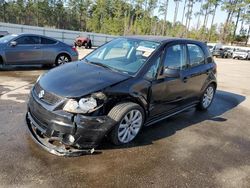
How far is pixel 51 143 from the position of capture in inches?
145

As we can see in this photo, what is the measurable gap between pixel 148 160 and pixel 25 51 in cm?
736

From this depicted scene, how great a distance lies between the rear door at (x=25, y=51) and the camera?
909cm

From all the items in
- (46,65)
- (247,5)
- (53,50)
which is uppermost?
(247,5)

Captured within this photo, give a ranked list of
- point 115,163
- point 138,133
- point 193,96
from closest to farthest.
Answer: point 115,163 → point 138,133 → point 193,96

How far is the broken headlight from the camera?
3.31m

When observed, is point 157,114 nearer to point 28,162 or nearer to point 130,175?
point 130,175

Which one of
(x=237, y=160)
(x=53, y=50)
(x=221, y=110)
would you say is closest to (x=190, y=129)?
(x=237, y=160)

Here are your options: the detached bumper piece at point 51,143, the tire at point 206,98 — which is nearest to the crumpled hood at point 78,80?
the detached bumper piece at point 51,143

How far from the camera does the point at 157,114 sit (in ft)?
14.6

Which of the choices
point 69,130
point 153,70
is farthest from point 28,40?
point 69,130

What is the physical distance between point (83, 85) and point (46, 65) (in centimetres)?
774

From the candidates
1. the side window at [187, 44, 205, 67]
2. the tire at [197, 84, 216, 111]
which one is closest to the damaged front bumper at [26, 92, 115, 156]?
the side window at [187, 44, 205, 67]

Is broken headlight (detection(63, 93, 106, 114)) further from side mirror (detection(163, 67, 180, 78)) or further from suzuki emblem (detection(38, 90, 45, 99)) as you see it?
side mirror (detection(163, 67, 180, 78))

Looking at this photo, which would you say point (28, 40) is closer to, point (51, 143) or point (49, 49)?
point (49, 49)
